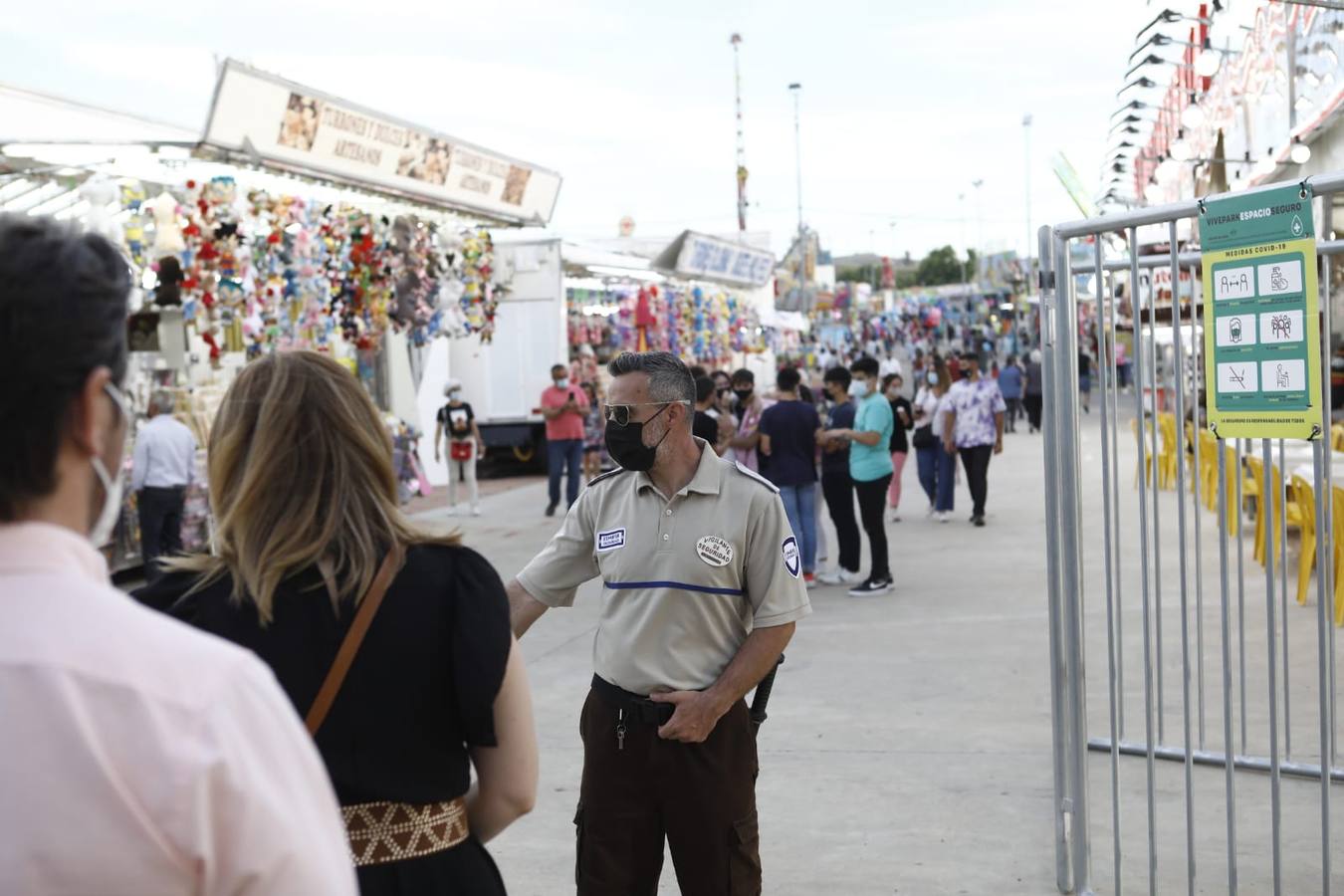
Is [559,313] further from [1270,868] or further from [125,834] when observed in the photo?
[125,834]

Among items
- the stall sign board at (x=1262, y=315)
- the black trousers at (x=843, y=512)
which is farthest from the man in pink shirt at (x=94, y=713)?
the black trousers at (x=843, y=512)

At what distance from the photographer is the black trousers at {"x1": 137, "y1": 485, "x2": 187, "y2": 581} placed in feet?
34.8

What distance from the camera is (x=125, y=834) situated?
1163 millimetres

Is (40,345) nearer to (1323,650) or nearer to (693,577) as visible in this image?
(693,577)

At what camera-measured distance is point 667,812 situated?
350cm

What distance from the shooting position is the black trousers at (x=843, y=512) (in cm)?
1110

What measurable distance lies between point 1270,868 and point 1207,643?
14.0 ft

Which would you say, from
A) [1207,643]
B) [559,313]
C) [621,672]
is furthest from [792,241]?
[621,672]

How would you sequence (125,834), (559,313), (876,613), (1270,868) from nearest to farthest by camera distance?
1. (125,834)
2. (1270,868)
3. (876,613)
4. (559,313)

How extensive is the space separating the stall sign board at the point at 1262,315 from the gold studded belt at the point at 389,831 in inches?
101

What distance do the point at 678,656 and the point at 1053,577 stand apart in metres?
1.77

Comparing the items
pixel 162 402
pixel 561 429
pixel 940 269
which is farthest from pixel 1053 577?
pixel 940 269

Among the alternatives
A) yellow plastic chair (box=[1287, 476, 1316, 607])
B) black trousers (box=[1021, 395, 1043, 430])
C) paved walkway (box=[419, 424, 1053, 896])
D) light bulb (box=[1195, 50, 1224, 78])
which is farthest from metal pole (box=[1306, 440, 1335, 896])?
black trousers (box=[1021, 395, 1043, 430])

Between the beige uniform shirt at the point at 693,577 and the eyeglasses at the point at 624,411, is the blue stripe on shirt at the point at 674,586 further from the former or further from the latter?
the eyeglasses at the point at 624,411
